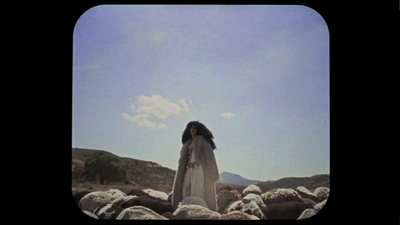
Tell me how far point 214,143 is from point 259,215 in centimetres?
75

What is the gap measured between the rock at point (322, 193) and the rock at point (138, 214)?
1392 millimetres

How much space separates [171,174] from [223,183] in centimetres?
47

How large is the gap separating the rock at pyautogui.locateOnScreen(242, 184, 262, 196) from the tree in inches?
43.5

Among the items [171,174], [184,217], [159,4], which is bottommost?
[184,217]

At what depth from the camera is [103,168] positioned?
5.79 meters

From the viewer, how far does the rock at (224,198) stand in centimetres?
581

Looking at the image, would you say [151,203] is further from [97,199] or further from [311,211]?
[311,211]

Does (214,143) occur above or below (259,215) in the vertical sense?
above

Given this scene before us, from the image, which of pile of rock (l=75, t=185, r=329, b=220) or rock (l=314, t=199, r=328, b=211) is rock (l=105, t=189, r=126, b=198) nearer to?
pile of rock (l=75, t=185, r=329, b=220)

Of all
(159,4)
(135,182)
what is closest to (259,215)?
(135,182)

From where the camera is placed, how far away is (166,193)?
5828mm

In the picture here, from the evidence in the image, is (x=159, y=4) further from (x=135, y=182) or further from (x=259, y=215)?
(x=259, y=215)

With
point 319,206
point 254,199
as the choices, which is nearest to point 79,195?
point 254,199

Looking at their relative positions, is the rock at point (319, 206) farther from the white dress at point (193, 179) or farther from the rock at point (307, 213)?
the white dress at point (193, 179)
